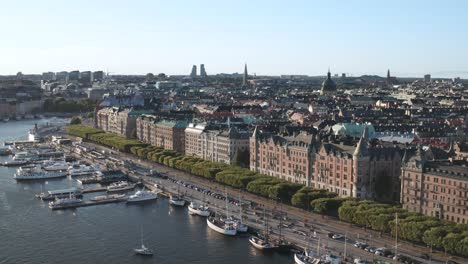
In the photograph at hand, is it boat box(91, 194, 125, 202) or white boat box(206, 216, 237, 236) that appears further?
boat box(91, 194, 125, 202)

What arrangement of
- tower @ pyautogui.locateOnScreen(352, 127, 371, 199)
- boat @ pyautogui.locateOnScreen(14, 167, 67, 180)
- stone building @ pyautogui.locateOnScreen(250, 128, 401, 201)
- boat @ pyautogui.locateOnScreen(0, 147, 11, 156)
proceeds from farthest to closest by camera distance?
boat @ pyautogui.locateOnScreen(0, 147, 11, 156) → boat @ pyautogui.locateOnScreen(14, 167, 67, 180) → stone building @ pyautogui.locateOnScreen(250, 128, 401, 201) → tower @ pyautogui.locateOnScreen(352, 127, 371, 199)

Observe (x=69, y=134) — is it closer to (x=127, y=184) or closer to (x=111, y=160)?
(x=111, y=160)

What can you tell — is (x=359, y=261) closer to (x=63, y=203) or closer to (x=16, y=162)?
(x=63, y=203)

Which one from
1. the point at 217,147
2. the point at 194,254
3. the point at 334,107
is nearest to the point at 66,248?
the point at 194,254

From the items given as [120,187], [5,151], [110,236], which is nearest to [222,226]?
[110,236]

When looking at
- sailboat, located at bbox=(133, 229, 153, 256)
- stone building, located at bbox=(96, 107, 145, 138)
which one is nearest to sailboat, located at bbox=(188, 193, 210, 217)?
sailboat, located at bbox=(133, 229, 153, 256)

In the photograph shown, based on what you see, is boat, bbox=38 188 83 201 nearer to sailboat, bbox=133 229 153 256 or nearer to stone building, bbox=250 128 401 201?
stone building, bbox=250 128 401 201
